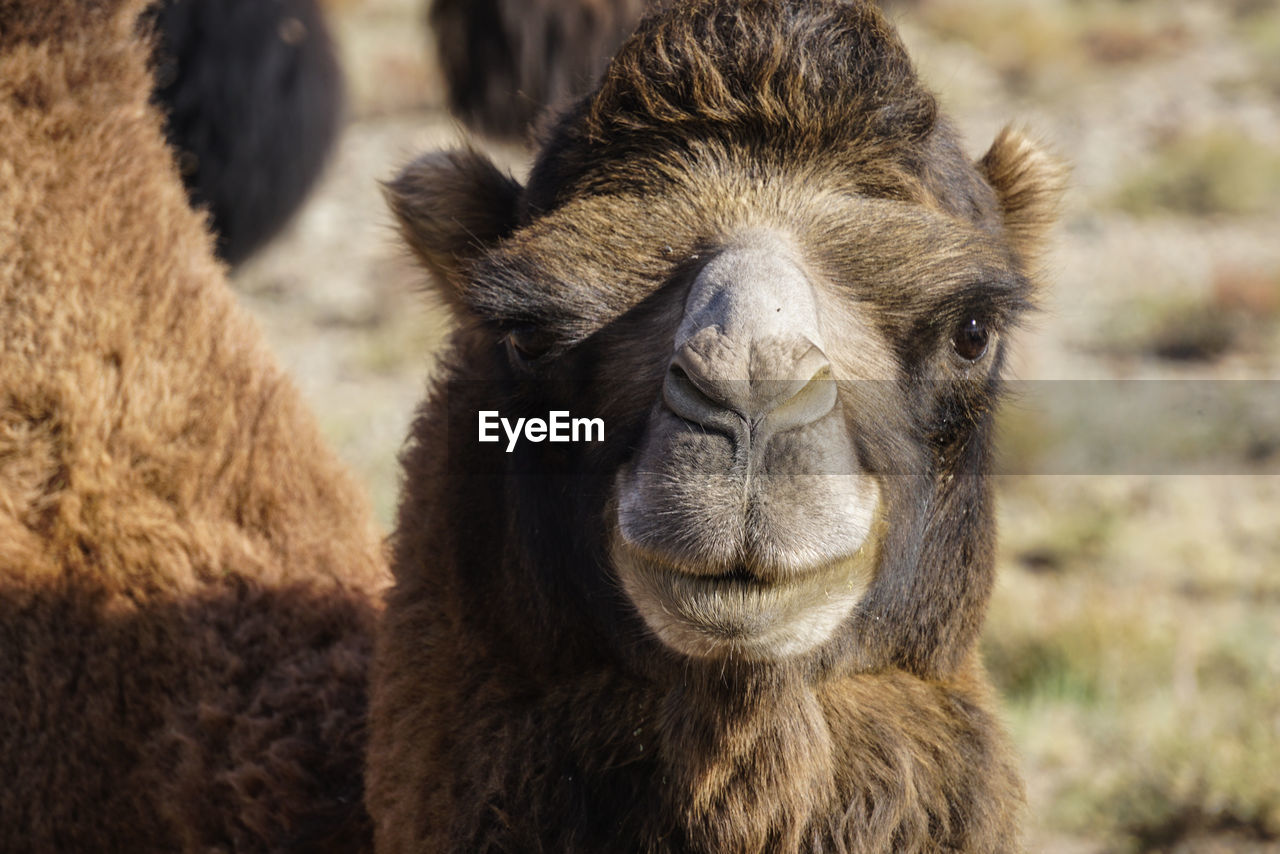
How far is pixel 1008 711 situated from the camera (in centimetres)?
704

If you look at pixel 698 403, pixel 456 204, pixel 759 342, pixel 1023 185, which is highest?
pixel 1023 185

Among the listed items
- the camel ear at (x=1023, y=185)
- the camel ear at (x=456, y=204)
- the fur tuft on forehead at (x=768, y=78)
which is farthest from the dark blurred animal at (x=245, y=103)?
the camel ear at (x=1023, y=185)

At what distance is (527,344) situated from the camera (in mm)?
2920

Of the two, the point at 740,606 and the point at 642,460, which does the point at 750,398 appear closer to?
the point at 642,460

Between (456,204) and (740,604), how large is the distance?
1498 millimetres

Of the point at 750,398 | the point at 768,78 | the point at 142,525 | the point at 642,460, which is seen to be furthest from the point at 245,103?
the point at 750,398

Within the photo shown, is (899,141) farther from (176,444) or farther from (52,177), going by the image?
(52,177)

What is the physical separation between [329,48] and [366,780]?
6.04 metres

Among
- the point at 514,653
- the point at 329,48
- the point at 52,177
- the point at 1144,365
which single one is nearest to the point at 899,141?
the point at 514,653

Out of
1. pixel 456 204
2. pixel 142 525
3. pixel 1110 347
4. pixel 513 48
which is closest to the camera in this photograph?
pixel 456 204

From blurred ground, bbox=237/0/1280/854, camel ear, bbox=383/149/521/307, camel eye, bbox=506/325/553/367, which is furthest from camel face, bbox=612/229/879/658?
blurred ground, bbox=237/0/1280/854

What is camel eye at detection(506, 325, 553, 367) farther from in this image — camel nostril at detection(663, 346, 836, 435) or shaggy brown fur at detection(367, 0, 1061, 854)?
camel nostril at detection(663, 346, 836, 435)

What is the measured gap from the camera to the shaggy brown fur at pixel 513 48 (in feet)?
28.8

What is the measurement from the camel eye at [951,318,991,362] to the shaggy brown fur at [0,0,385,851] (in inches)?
70.5
